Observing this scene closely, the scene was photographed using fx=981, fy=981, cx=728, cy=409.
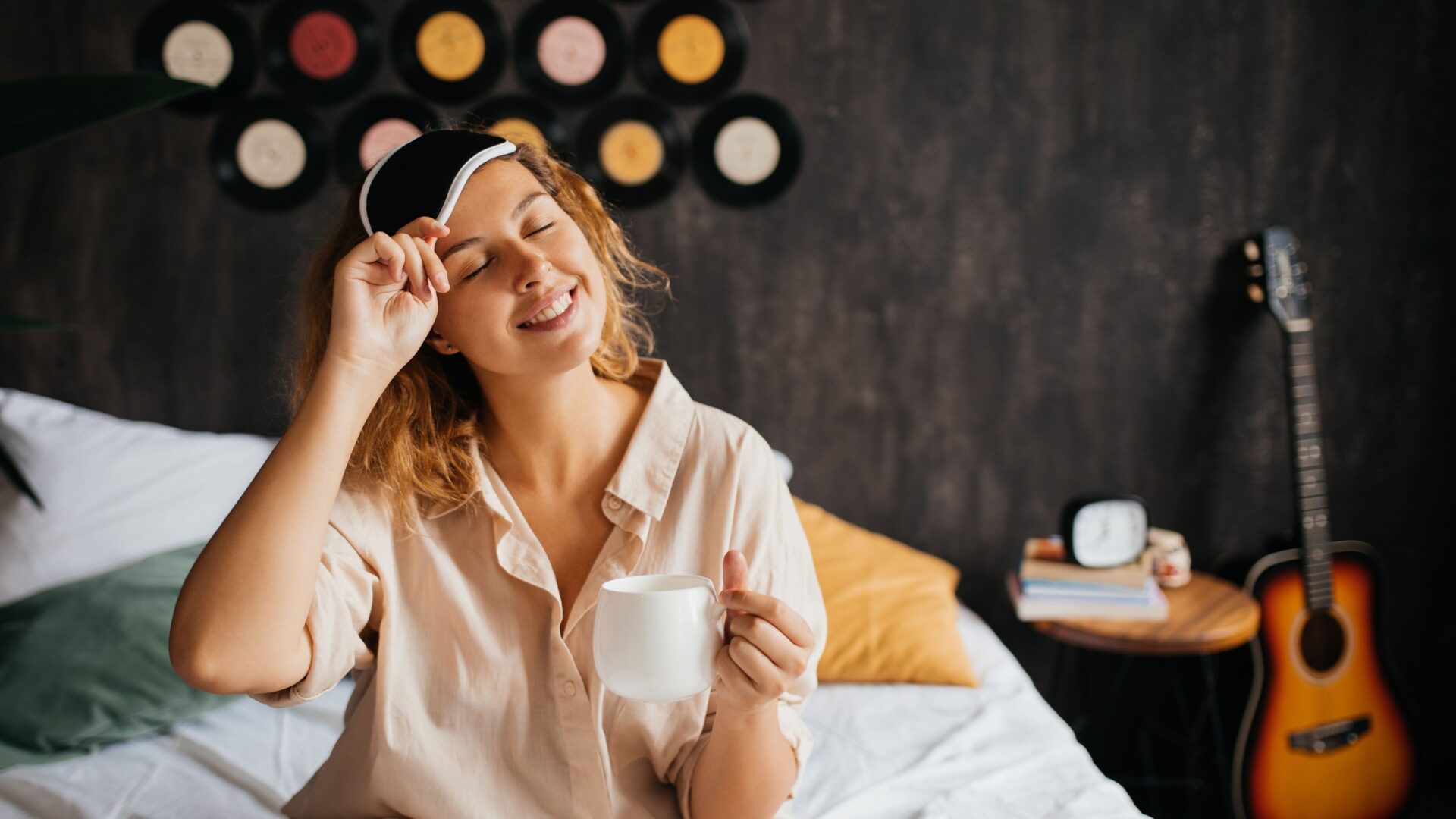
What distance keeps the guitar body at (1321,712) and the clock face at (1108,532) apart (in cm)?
28

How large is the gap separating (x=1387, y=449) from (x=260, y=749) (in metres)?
2.64

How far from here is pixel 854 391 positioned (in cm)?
254

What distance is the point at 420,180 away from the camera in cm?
112

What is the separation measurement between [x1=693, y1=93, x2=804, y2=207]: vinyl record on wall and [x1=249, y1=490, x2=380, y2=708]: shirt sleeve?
5.12ft

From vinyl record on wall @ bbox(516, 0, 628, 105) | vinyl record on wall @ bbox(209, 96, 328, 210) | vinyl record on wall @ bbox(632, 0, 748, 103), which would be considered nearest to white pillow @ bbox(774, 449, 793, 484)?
vinyl record on wall @ bbox(632, 0, 748, 103)

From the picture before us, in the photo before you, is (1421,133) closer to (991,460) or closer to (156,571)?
(991,460)

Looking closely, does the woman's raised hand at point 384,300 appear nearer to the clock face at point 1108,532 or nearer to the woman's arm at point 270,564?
the woman's arm at point 270,564

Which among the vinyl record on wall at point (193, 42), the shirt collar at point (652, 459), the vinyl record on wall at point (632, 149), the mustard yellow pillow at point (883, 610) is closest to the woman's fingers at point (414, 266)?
the shirt collar at point (652, 459)

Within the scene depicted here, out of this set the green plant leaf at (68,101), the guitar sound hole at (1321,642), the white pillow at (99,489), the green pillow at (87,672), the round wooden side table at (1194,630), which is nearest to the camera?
the green plant leaf at (68,101)

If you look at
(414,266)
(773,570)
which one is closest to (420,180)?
(414,266)

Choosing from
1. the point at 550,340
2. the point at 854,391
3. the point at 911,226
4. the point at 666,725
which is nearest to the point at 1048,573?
the point at 854,391

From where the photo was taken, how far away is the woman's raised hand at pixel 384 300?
1.00 m

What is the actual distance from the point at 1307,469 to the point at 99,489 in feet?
8.63

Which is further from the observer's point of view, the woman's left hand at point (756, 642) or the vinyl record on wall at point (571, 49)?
the vinyl record on wall at point (571, 49)
